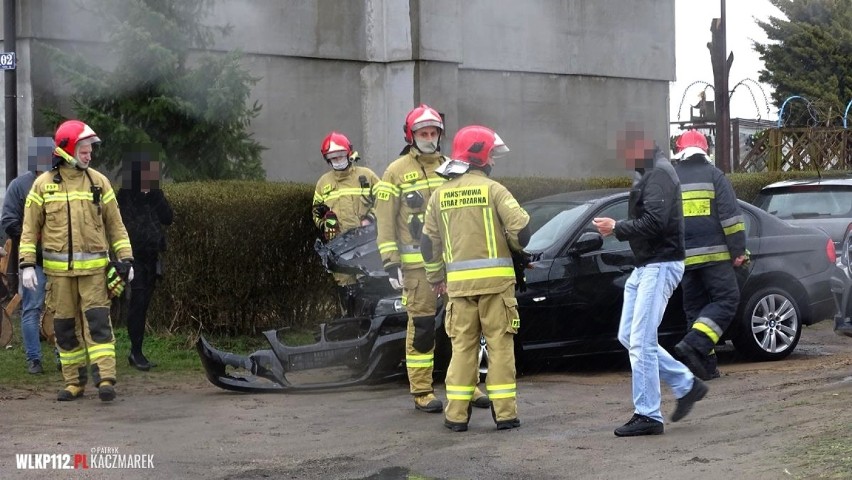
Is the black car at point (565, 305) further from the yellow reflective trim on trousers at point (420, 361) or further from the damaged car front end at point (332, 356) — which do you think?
the yellow reflective trim on trousers at point (420, 361)

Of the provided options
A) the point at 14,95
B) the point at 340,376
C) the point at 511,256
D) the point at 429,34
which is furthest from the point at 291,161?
the point at 511,256

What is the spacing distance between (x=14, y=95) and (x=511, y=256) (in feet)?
19.5

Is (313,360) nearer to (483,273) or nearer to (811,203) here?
(483,273)

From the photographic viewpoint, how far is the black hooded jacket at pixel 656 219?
7.29 m

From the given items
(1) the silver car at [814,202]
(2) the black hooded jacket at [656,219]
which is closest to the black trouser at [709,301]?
(2) the black hooded jacket at [656,219]

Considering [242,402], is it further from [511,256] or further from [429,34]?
[429,34]

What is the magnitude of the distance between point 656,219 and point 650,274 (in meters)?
0.32

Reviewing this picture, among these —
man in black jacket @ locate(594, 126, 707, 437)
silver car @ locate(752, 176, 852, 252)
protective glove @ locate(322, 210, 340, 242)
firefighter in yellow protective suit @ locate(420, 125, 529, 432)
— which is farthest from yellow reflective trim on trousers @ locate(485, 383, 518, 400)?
silver car @ locate(752, 176, 852, 252)

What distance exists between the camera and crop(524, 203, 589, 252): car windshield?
9914mm

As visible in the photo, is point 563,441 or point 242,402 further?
point 242,402

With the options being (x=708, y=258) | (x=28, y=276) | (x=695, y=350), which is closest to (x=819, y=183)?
(x=708, y=258)

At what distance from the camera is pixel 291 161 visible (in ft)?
55.1

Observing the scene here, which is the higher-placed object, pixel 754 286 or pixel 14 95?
pixel 14 95

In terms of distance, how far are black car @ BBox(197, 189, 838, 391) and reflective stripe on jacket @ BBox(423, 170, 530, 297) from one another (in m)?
1.76
